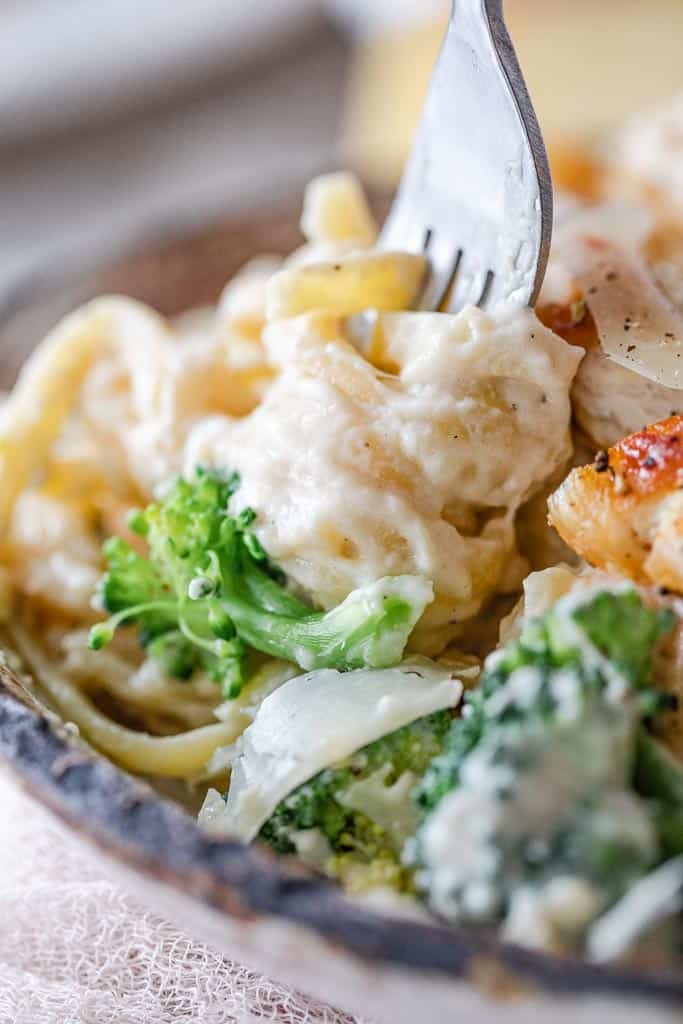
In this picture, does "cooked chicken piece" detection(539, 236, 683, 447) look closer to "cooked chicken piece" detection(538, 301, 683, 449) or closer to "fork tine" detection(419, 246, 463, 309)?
"cooked chicken piece" detection(538, 301, 683, 449)

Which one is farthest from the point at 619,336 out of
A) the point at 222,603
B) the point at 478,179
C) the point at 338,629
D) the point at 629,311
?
the point at 222,603

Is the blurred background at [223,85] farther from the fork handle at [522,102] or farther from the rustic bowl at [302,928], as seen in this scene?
the rustic bowl at [302,928]

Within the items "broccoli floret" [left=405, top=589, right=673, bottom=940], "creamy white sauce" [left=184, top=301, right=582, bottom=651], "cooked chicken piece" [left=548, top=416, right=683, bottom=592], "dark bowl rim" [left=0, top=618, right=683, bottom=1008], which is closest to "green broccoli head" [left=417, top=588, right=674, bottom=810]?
"broccoli floret" [left=405, top=589, right=673, bottom=940]

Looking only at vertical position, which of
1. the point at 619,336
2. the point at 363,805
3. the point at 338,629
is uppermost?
the point at 619,336

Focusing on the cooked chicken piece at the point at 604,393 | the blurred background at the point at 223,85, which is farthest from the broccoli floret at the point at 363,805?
the blurred background at the point at 223,85

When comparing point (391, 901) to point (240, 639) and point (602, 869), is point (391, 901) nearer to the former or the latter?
point (602, 869)

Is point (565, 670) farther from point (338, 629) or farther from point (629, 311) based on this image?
point (629, 311)
